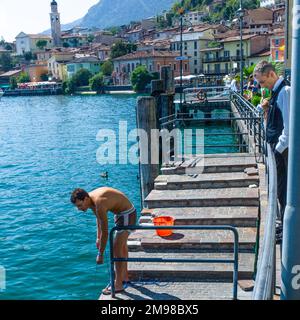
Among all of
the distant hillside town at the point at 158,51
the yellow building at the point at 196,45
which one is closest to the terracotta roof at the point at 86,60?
the distant hillside town at the point at 158,51

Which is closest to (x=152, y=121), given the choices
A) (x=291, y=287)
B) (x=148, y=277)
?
(x=148, y=277)

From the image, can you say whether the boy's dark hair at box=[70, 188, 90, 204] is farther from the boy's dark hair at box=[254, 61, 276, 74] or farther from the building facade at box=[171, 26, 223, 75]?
the building facade at box=[171, 26, 223, 75]

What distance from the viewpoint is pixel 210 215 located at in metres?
8.70

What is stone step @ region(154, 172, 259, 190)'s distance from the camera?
10.1m

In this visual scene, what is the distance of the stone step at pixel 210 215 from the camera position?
839cm

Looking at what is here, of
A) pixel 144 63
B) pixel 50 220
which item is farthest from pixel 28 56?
pixel 50 220

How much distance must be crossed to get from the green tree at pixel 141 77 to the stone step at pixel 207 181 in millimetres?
93049

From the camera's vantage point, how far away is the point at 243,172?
35.4ft

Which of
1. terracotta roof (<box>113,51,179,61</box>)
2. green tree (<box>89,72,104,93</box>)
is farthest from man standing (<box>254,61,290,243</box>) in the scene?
green tree (<box>89,72,104,93</box>)

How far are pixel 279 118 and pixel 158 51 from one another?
4508 inches

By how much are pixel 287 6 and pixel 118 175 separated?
12.6 m
